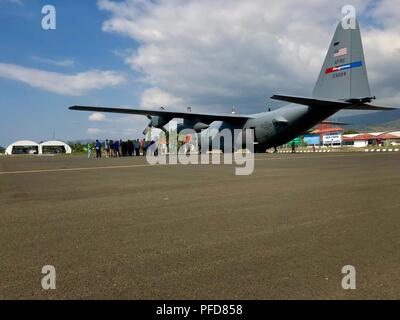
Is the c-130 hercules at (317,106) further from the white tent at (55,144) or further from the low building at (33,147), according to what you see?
the white tent at (55,144)

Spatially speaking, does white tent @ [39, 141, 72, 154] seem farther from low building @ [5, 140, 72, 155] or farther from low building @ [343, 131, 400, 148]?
low building @ [343, 131, 400, 148]

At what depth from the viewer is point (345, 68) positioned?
20266 millimetres

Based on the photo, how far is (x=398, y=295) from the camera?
2.54m

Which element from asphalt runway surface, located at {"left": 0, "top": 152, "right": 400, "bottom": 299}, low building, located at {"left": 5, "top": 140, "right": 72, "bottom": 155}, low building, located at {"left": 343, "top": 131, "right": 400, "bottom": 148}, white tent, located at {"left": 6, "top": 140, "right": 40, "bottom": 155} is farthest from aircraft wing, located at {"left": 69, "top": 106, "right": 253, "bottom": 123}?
low building, located at {"left": 343, "top": 131, "right": 400, "bottom": 148}

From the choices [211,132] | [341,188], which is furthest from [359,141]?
[341,188]

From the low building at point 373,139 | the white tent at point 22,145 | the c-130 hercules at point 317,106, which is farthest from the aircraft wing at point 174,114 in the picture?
the low building at point 373,139

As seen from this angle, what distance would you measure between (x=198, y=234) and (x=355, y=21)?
19834 millimetres

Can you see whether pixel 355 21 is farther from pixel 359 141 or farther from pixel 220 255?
pixel 359 141

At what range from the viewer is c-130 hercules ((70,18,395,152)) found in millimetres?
19844

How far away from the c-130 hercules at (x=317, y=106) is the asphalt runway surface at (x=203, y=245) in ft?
45.4

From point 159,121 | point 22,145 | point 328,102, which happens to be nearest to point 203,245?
Answer: point 328,102

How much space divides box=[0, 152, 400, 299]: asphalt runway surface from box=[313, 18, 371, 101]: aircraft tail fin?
1473 cm
